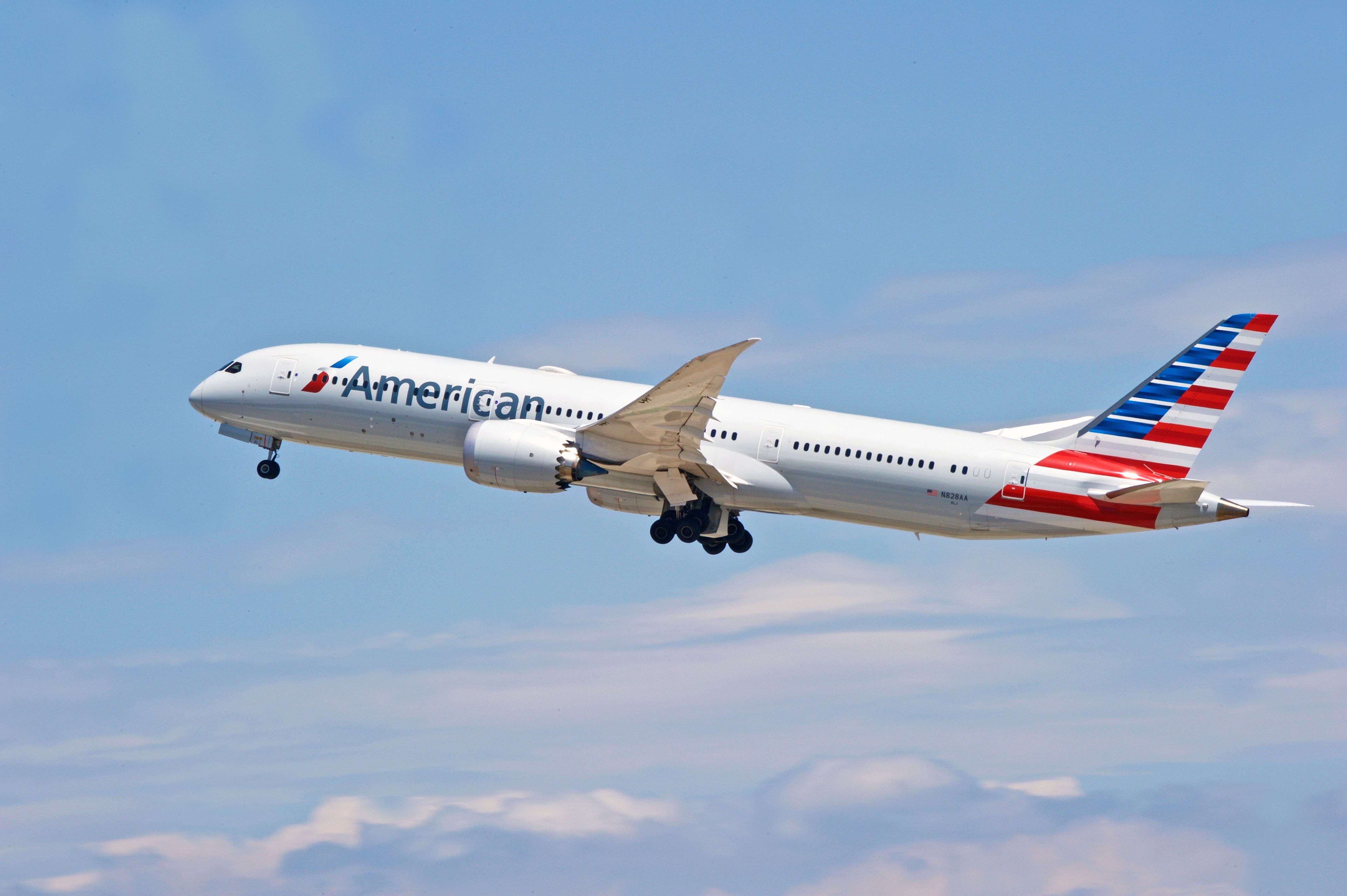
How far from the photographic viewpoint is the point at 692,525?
50.7 meters

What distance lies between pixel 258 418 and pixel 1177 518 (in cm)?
3150

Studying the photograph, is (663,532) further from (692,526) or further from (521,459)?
(521,459)

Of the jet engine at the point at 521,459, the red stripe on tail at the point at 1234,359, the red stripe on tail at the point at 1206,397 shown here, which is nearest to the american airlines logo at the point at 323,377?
the jet engine at the point at 521,459

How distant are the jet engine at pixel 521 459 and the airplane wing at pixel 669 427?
77 centimetres

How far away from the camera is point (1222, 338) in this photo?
48062mm

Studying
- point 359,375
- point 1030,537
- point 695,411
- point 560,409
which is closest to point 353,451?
point 359,375

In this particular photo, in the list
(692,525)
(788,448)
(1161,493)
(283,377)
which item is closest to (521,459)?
(692,525)

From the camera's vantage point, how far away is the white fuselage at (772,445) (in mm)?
46875

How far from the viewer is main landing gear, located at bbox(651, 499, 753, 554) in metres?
50.7

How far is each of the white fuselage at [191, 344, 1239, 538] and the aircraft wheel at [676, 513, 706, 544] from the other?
1.08 meters

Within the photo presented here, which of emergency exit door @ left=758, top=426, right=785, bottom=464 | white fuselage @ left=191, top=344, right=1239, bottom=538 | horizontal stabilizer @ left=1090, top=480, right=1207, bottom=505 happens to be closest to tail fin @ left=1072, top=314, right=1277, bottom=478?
white fuselage @ left=191, top=344, right=1239, bottom=538

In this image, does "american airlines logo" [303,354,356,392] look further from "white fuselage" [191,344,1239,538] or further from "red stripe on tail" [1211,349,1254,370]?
"red stripe on tail" [1211,349,1254,370]

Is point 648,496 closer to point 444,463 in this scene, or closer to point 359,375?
point 444,463

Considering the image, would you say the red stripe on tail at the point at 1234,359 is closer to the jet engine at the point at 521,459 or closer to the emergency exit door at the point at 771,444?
the emergency exit door at the point at 771,444
